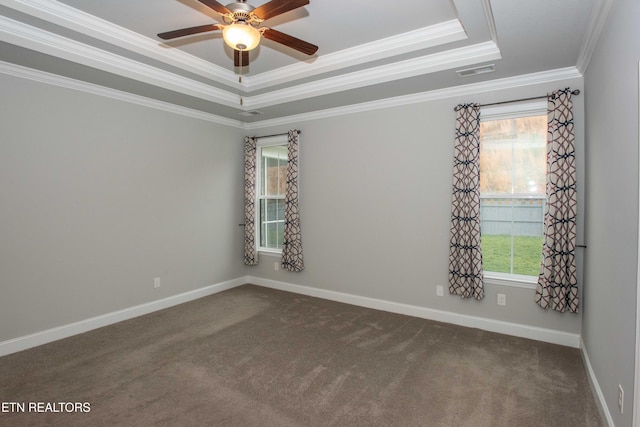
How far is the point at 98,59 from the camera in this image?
10.2 ft

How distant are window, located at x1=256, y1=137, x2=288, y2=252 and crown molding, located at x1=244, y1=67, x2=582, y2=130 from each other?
0.50 m

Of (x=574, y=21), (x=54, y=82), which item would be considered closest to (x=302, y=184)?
(x=54, y=82)

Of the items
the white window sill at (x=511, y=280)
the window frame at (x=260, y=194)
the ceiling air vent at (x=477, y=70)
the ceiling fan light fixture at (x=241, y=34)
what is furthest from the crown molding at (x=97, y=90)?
the white window sill at (x=511, y=280)

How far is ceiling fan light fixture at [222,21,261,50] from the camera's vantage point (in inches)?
83.6

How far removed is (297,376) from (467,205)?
7.75 ft

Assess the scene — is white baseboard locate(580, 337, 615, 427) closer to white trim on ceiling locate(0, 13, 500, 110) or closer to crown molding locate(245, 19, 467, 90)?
white trim on ceiling locate(0, 13, 500, 110)

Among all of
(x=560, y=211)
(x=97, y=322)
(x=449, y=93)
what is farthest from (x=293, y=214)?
(x=560, y=211)

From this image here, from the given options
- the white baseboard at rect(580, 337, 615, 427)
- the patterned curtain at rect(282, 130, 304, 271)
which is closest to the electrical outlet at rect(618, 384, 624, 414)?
the white baseboard at rect(580, 337, 615, 427)

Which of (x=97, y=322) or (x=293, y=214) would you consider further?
(x=293, y=214)

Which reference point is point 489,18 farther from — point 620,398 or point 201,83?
point 201,83

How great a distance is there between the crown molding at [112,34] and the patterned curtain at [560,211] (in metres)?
3.50

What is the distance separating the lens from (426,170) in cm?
390

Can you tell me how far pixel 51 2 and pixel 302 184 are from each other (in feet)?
10.4

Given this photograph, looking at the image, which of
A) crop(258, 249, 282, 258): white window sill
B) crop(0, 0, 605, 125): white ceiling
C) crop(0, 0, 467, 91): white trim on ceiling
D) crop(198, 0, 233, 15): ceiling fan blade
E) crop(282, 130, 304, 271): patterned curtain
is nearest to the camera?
crop(198, 0, 233, 15): ceiling fan blade
